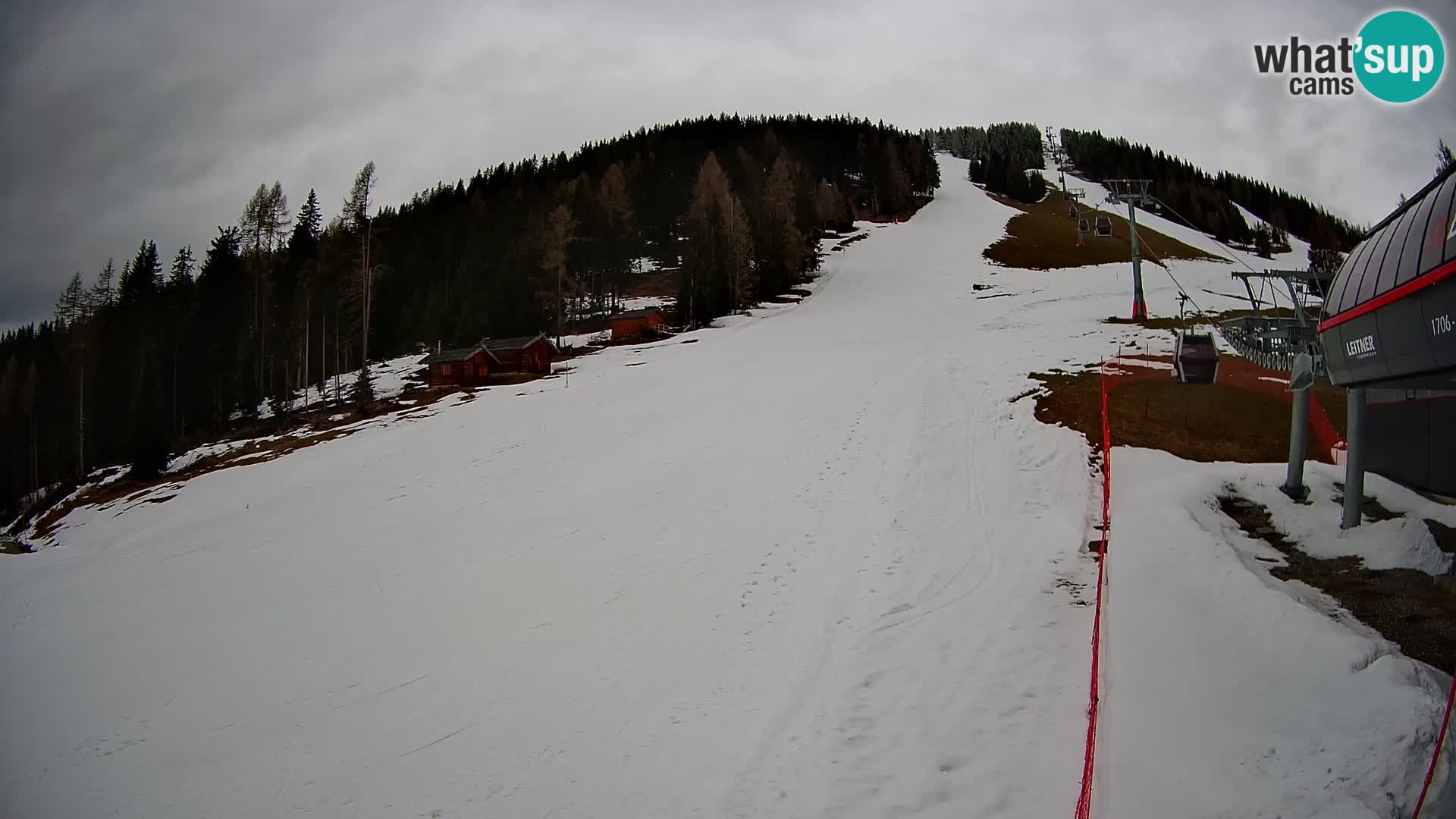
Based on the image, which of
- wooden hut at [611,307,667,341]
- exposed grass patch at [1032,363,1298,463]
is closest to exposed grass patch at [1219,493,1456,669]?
exposed grass patch at [1032,363,1298,463]

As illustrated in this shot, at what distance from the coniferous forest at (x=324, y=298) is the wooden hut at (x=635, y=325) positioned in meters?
3.14

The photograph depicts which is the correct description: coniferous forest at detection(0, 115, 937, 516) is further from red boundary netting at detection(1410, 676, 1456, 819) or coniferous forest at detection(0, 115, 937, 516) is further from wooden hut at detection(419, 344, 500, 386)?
red boundary netting at detection(1410, 676, 1456, 819)

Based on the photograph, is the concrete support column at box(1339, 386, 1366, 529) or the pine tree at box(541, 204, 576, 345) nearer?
the concrete support column at box(1339, 386, 1366, 529)

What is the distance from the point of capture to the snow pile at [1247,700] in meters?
5.58

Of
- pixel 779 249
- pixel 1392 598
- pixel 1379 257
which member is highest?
pixel 779 249

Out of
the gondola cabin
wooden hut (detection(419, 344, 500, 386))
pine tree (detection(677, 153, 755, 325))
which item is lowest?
the gondola cabin

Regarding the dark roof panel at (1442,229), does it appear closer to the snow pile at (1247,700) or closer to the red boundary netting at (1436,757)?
the snow pile at (1247,700)

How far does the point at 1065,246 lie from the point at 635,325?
147 feet

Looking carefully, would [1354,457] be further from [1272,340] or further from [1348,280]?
[1272,340]

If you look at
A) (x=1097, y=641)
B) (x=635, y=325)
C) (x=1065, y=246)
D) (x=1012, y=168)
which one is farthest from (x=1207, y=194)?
(x=1097, y=641)

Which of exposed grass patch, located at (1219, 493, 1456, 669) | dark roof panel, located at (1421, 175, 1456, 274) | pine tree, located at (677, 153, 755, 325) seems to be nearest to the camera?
dark roof panel, located at (1421, 175, 1456, 274)

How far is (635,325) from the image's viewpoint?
55188 millimetres

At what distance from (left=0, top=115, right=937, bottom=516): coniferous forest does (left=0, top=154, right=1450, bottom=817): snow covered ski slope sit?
26.7 meters

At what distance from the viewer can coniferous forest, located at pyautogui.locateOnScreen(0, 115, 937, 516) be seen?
47562 millimetres
